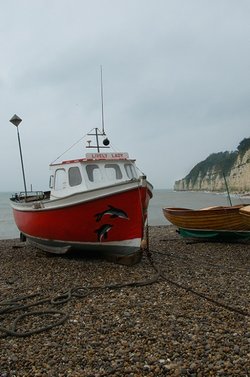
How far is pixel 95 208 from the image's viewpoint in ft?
29.3

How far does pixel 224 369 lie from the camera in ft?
12.1

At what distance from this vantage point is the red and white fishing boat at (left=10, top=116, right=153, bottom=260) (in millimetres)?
8859

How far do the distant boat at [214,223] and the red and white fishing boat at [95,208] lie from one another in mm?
3121

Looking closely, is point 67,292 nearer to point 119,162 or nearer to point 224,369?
point 224,369

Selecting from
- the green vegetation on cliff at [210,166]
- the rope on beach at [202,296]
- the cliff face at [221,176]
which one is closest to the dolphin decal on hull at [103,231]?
the rope on beach at [202,296]

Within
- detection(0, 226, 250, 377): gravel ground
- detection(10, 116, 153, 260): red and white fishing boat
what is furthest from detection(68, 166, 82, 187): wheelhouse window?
detection(0, 226, 250, 377): gravel ground

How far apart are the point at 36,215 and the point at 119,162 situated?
9.57 feet

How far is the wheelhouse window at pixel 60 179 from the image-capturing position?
1036 centimetres

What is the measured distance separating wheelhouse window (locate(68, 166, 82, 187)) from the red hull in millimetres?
907

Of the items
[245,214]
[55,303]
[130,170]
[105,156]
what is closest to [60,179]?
[105,156]

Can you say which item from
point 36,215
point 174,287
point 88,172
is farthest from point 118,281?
point 36,215

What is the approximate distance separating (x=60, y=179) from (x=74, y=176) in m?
0.69

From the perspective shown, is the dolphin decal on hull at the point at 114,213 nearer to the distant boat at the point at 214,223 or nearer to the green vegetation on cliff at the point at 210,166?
the distant boat at the point at 214,223

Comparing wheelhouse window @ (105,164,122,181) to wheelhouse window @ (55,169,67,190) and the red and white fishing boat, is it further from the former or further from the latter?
wheelhouse window @ (55,169,67,190)
